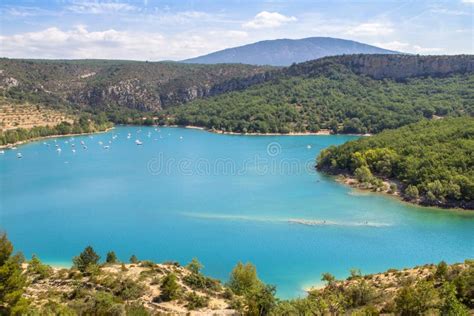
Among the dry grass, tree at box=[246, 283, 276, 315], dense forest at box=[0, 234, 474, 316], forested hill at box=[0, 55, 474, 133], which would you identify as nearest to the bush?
dense forest at box=[0, 234, 474, 316]

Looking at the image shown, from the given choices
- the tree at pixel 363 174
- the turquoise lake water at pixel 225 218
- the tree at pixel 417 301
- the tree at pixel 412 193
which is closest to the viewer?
the tree at pixel 417 301

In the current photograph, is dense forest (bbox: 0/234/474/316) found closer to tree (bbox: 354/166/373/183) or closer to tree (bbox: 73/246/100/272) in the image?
tree (bbox: 73/246/100/272)

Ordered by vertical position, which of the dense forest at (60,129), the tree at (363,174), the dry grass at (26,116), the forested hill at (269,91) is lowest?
the tree at (363,174)

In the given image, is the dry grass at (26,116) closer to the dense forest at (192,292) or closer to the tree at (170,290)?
the dense forest at (192,292)

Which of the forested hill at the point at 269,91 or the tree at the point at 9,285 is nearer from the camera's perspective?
the tree at the point at 9,285

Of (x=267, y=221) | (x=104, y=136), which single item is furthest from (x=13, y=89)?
(x=267, y=221)

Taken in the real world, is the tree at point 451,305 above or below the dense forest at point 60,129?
below

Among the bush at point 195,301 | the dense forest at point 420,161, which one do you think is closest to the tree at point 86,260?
the bush at point 195,301
